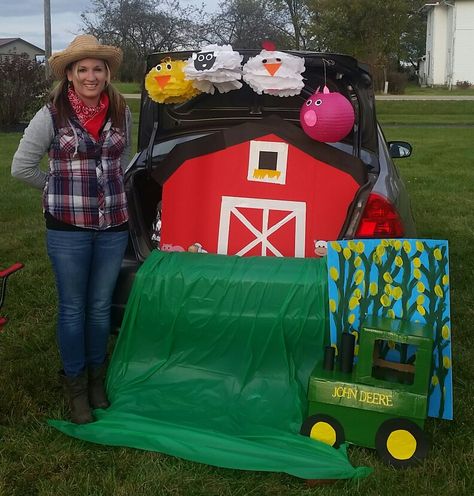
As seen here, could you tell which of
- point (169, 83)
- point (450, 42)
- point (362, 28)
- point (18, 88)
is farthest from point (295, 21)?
point (169, 83)

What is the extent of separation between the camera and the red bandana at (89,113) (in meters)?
2.94

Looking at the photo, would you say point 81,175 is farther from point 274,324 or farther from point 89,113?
point 274,324

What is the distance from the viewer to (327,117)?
328cm

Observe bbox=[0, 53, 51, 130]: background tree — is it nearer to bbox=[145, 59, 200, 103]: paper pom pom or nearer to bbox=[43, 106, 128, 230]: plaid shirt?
bbox=[145, 59, 200, 103]: paper pom pom

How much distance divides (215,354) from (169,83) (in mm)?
1459

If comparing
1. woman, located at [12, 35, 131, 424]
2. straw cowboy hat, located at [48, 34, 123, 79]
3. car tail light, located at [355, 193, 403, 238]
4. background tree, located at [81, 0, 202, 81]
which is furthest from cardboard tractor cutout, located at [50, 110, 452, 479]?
background tree, located at [81, 0, 202, 81]

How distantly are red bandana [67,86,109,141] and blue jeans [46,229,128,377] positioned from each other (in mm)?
466

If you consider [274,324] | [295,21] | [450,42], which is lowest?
[274,324]

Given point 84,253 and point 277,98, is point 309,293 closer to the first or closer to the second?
point 84,253

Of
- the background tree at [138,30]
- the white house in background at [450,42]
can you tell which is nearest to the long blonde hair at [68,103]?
the background tree at [138,30]

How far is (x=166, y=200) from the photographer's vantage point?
3635mm

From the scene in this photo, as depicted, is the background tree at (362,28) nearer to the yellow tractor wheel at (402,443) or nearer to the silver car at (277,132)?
the silver car at (277,132)

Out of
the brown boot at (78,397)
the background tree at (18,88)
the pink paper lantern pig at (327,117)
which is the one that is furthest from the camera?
the background tree at (18,88)

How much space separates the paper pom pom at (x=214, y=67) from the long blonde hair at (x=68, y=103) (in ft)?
1.86
